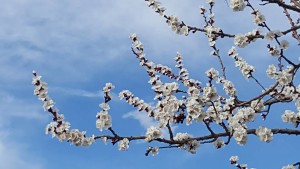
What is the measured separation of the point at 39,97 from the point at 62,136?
605 millimetres

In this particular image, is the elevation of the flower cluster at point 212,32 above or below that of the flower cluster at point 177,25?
below

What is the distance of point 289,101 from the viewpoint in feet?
24.7

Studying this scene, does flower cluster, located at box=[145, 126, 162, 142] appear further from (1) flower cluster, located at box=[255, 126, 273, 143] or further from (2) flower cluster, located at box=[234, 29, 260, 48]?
(2) flower cluster, located at box=[234, 29, 260, 48]

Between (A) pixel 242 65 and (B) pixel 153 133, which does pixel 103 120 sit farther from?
(A) pixel 242 65

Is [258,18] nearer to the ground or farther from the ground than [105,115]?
farther from the ground

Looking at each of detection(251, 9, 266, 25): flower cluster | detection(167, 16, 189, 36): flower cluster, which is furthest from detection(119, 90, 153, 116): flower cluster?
detection(251, 9, 266, 25): flower cluster

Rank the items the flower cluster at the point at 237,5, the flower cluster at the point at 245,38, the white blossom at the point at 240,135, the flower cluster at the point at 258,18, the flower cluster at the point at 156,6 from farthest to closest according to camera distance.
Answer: the flower cluster at the point at 156,6 < the flower cluster at the point at 258,18 < the flower cluster at the point at 237,5 < the flower cluster at the point at 245,38 < the white blossom at the point at 240,135

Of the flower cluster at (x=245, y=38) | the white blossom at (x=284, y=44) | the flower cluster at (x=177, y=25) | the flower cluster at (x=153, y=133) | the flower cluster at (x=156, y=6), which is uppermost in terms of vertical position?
the flower cluster at (x=156, y=6)

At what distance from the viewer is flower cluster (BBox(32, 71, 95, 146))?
7004 millimetres

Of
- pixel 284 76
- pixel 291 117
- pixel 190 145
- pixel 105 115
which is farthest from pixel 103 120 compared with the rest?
pixel 291 117

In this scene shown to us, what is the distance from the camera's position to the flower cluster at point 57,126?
276 inches

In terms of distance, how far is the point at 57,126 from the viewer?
703 cm

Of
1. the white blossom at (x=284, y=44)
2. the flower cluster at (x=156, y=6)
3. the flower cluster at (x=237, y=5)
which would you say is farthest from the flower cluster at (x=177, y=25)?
the white blossom at (x=284, y=44)

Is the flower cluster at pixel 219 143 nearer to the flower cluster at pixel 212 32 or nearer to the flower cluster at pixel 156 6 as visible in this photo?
the flower cluster at pixel 212 32
